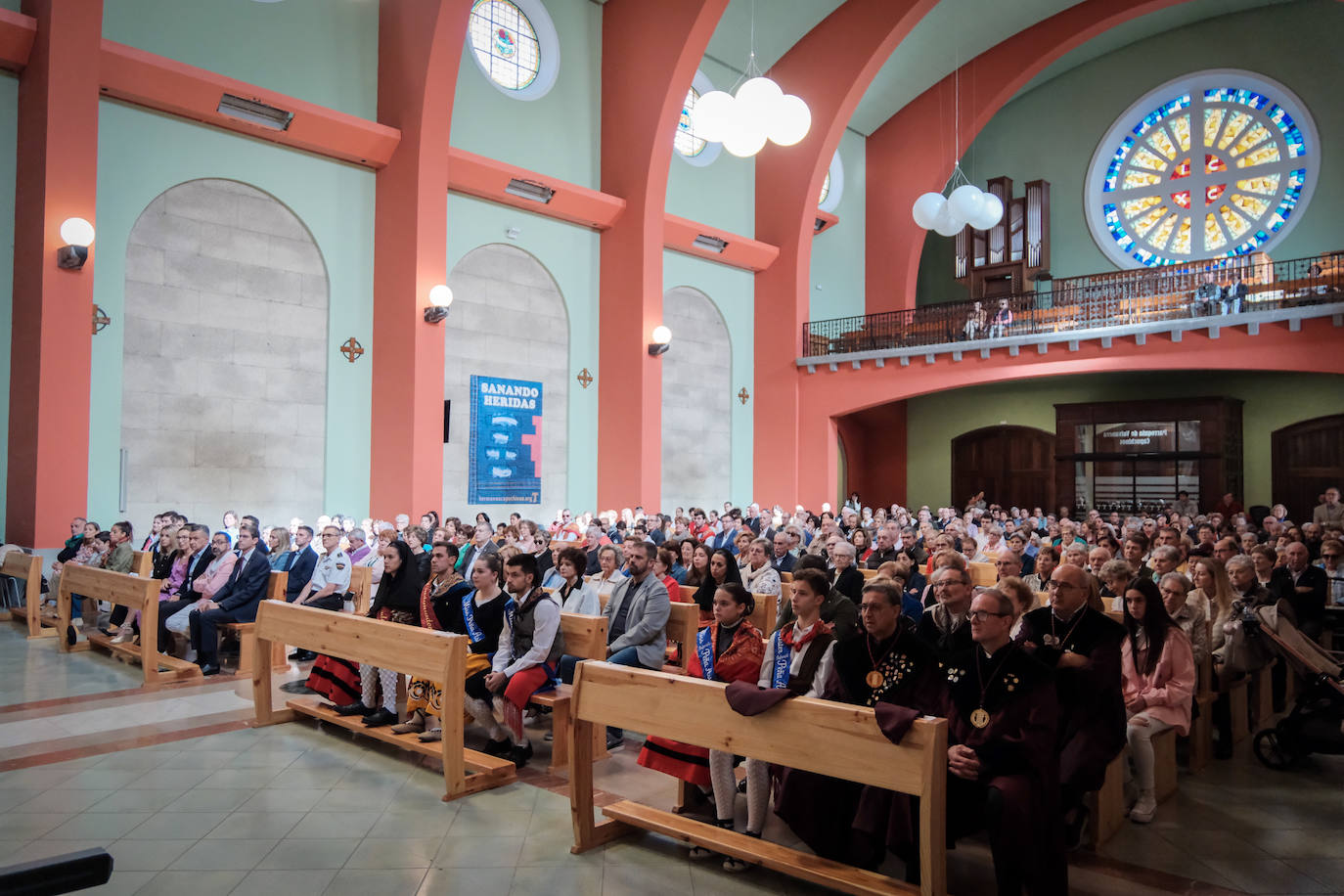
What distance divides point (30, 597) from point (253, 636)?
2.72m

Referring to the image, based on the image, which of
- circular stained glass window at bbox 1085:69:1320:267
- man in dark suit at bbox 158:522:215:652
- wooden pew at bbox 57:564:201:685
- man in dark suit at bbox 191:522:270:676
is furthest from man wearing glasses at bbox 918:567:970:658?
circular stained glass window at bbox 1085:69:1320:267

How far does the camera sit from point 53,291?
8.55 meters

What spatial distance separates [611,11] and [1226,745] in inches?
531

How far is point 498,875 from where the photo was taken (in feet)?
10.2

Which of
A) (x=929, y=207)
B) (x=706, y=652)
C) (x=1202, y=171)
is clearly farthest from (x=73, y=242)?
(x=1202, y=171)

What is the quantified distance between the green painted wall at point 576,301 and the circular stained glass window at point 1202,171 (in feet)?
37.8

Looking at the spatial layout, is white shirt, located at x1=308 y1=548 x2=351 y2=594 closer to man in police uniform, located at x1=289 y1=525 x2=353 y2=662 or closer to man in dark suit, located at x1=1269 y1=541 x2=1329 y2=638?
man in police uniform, located at x1=289 y1=525 x2=353 y2=662

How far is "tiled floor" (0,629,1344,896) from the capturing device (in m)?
3.06

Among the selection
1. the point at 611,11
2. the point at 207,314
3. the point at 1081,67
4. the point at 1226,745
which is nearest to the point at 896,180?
the point at 1081,67

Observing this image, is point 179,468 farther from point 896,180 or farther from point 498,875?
point 896,180

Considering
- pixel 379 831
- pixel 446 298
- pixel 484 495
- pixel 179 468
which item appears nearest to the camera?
pixel 379 831

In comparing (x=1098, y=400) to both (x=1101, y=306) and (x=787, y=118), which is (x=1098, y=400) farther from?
(x=787, y=118)

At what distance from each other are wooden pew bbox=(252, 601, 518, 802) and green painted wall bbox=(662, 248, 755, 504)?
12.5 metres

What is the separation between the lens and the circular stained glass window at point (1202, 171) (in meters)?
16.9
